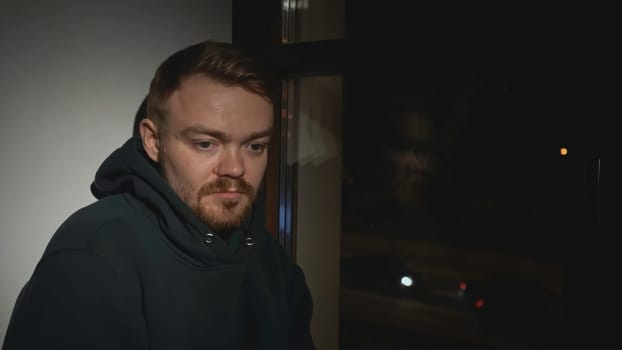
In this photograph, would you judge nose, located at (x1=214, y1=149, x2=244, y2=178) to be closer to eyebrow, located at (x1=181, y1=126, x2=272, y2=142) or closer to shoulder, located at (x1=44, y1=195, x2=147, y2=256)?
eyebrow, located at (x1=181, y1=126, x2=272, y2=142)

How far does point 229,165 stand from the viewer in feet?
3.37

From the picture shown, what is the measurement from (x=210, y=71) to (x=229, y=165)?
198 millimetres

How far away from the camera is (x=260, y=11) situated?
4.90 feet

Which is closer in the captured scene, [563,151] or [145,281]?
[145,281]

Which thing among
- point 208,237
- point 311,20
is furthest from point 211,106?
point 311,20

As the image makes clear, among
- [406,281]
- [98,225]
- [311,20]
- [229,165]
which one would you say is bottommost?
[406,281]

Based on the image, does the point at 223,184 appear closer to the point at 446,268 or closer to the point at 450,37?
the point at 450,37

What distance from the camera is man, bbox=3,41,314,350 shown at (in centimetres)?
86

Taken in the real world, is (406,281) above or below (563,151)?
below

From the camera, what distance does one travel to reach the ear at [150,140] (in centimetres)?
107

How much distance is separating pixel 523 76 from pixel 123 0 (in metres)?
1.01

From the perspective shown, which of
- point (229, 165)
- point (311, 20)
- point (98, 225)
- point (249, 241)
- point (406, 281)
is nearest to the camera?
point (98, 225)

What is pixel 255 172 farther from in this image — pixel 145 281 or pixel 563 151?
pixel 563 151

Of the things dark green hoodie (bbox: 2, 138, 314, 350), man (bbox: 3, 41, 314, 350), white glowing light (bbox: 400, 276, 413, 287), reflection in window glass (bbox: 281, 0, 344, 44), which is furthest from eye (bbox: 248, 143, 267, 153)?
white glowing light (bbox: 400, 276, 413, 287)
